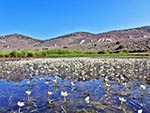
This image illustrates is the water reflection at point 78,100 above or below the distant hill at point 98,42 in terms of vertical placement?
below

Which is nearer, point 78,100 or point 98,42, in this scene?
point 78,100

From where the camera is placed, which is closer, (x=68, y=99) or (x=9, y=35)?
(x=68, y=99)

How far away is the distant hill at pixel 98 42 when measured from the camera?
59.1 m

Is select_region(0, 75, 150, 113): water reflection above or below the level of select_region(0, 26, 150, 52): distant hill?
below

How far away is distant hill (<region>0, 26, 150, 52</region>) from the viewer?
59094 millimetres

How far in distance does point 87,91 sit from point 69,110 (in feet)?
8.06

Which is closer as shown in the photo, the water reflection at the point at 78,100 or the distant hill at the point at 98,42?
the water reflection at the point at 78,100

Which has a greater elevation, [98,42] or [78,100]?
[98,42]

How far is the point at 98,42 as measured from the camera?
294 feet

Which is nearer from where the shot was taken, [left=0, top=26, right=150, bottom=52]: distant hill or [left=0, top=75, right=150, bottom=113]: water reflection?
[left=0, top=75, right=150, bottom=113]: water reflection

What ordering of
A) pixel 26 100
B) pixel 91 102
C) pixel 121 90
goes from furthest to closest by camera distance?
pixel 121 90, pixel 26 100, pixel 91 102

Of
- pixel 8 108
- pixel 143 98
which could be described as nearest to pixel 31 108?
pixel 8 108

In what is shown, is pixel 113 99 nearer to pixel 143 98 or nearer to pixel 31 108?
pixel 143 98

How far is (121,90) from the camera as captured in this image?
342 inches
